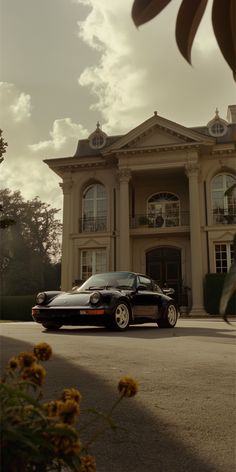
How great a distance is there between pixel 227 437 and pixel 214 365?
2.25 m

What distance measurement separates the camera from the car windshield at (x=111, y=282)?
9719mm

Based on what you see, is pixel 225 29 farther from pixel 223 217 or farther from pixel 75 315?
pixel 223 217

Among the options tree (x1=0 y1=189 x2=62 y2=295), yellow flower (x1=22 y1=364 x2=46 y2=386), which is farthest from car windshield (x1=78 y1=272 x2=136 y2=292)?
tree (x1=0 y1=189 x2=62 y2=295)

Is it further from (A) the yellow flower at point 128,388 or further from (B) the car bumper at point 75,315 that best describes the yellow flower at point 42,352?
(B) the car bumper at point 75,315

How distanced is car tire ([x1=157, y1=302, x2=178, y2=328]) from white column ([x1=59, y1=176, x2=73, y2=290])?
14616mm

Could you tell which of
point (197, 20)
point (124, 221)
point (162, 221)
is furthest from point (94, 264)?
point (197, 20)

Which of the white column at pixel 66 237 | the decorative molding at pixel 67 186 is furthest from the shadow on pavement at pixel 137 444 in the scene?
the decorative molding at pixel 67 186

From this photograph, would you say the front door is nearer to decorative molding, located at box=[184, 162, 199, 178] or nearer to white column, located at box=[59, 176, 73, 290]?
decorative molding, located at box=[184, 162, 199, 178]

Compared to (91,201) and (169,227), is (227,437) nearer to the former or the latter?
(169,227)

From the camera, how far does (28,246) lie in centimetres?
4841

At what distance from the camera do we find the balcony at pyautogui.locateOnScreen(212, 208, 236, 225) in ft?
77.3

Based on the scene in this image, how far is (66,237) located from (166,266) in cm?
560

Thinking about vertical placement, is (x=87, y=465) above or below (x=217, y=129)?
below

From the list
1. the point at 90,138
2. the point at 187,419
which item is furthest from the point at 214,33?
the point at 90,138
